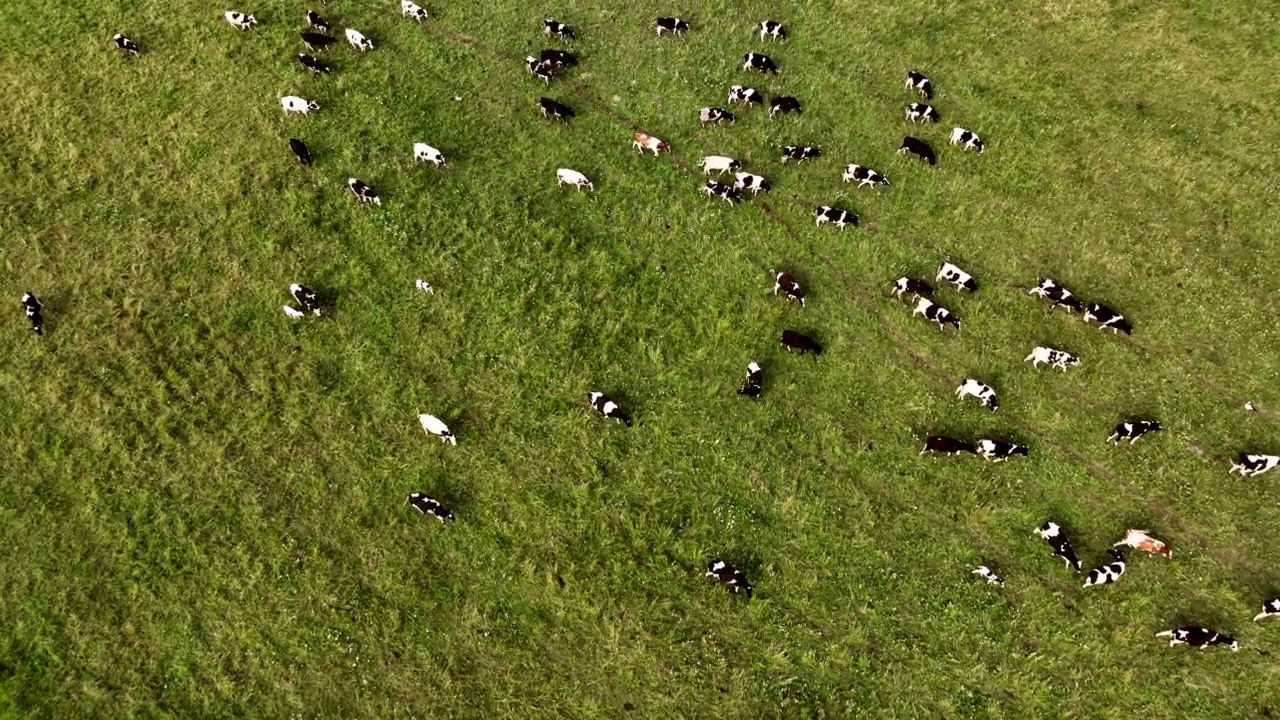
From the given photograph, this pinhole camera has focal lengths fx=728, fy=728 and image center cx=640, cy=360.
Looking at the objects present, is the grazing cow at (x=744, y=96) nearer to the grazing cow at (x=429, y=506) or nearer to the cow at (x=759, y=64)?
the cow at (x=759, y=64)

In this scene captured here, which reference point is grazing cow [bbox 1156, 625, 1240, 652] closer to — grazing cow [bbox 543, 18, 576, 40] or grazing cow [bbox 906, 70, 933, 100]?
grazing cow [bbox 906, 70, 933, 100]

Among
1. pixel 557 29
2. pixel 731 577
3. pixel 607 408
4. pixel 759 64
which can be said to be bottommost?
pixel 731 577

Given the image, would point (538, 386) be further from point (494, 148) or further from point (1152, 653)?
point (1152, 653)

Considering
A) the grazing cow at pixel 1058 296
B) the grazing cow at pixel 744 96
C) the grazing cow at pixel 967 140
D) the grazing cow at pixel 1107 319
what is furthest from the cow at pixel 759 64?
the grazing cow at pixel 1107 319

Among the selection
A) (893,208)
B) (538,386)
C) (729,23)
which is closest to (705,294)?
(538,386)

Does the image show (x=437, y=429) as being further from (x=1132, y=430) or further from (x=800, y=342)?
(x=1132, y=430)

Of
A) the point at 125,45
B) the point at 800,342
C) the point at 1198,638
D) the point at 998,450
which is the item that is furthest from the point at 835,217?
the point at 125,45

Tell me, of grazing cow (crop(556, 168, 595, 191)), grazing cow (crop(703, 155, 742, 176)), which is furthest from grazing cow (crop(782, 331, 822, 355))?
grazing cow (crop(556, 168, 595, 191))
